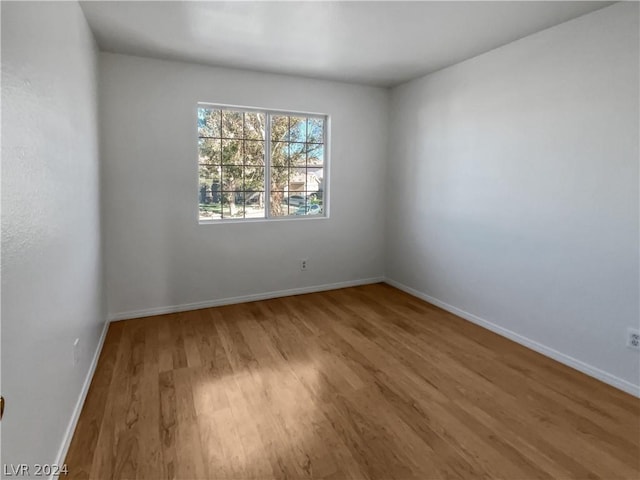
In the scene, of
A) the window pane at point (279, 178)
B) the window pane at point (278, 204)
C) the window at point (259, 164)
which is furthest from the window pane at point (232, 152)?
the window pane at point (278, 204)

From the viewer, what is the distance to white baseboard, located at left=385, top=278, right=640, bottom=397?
2.47 meters

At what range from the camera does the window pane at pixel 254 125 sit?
13.2 ft

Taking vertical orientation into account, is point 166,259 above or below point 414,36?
below

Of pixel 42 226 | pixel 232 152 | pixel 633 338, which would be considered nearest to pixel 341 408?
pixel 42 226

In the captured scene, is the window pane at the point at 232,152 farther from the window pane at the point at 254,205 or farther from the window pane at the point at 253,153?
the window pane at the point at 254,205

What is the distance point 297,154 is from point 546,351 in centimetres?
313

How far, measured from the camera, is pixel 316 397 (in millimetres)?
2334

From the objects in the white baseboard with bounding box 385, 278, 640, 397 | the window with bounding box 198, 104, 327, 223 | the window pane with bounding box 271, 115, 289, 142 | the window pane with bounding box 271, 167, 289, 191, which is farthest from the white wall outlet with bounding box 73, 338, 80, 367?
the white baseboard with bounding box 385, 278, 640, 397

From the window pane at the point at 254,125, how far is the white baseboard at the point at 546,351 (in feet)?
8.55

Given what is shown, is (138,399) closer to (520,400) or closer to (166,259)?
(166,259)

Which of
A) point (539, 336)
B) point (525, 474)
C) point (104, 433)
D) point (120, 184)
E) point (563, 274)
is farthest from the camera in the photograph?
point (120, 184)

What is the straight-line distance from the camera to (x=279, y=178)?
4.27 metres

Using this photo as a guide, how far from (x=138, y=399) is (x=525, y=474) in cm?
216

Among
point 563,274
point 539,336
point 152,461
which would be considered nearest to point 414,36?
point 563,274
